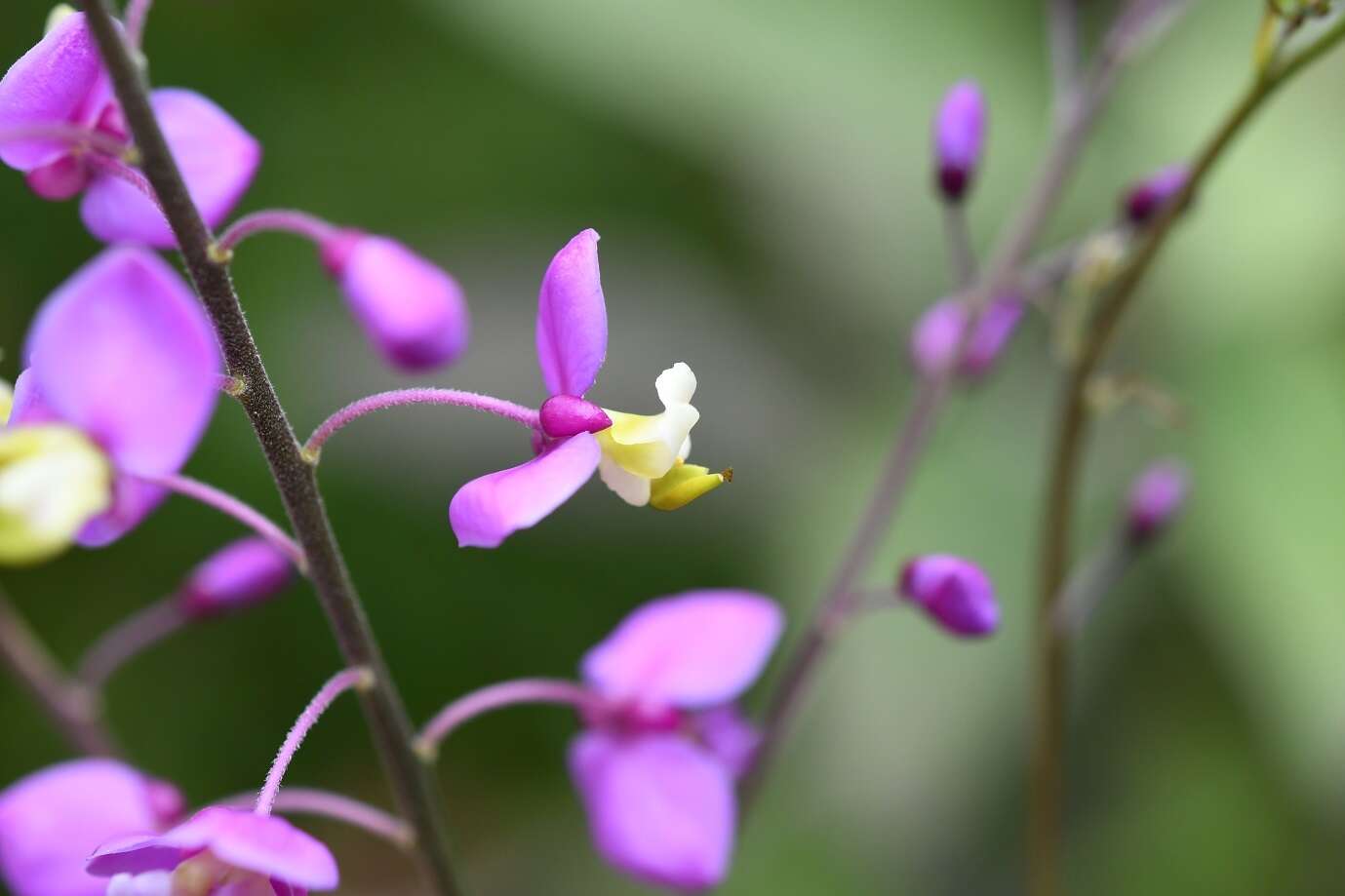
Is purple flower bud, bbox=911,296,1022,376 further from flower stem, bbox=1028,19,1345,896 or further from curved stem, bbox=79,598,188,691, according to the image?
curved stem, bbox=79,598,188,691

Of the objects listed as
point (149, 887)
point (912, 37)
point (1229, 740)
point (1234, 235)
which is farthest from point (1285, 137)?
point (149, 887)

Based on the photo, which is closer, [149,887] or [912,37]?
[149,887]

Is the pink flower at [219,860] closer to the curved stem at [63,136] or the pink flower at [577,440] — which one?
the pink flower at [577,440]

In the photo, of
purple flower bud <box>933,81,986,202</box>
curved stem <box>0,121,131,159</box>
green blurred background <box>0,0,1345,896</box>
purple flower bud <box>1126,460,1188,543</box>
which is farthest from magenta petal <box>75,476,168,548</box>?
green blurred background <box>0,0,1345,896</box>

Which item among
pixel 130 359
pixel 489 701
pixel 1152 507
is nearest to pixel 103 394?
pixel 130 359

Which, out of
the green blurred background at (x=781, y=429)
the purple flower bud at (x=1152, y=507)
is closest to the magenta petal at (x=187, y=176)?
the purple flower bud at (x=1152, y=507)

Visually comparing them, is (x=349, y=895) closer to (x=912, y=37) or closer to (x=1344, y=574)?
(x=1344, y=574)

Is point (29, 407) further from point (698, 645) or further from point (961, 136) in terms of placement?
point (961, 136)
